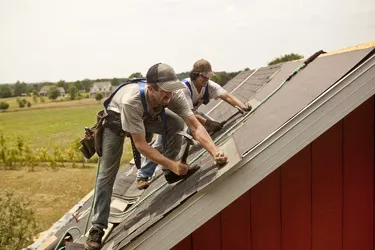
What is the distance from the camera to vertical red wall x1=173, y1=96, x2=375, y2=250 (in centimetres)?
317

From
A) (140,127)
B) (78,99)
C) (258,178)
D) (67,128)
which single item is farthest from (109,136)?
(78,99)

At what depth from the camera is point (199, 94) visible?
15.8 feet

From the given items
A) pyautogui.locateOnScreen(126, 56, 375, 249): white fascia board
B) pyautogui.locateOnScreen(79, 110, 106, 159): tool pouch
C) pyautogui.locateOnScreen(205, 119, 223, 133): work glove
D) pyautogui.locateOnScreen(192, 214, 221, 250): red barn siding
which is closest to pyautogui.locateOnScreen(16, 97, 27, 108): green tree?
pyautogui.locateOnScreen(205, 119, 223, 133): work glove

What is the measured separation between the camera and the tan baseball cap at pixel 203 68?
4461 millimetres

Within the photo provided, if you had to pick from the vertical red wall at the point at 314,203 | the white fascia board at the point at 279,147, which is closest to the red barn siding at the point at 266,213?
the vertical red wall at the point at 314,203

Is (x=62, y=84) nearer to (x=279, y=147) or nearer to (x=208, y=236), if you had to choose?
(x=208, y=236)

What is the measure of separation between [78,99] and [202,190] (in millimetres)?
98281

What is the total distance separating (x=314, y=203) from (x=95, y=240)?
1943mm

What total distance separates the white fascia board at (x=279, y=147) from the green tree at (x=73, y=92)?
97.1 metres

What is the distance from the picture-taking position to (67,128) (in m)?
63.5

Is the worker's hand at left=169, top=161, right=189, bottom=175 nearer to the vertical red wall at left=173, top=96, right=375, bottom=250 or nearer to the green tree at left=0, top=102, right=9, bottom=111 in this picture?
the vertical red wall at left=173, top=96, right=375, bottom=250

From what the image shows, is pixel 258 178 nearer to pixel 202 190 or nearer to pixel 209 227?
pixel 202 190

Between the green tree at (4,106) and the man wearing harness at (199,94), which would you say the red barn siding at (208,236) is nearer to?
the man wearing harness at (199,94)

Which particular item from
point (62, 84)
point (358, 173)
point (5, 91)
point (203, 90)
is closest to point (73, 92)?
point (62, 84)
